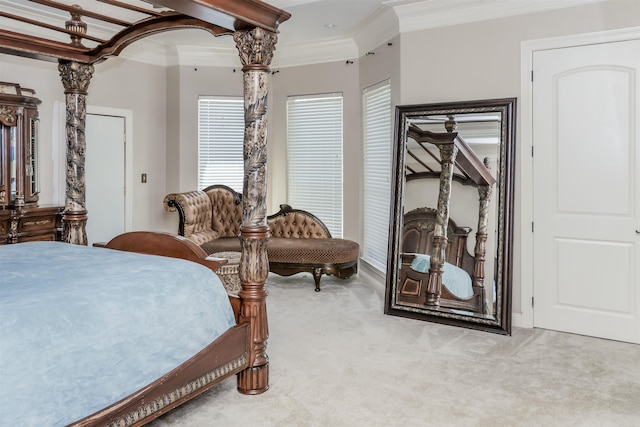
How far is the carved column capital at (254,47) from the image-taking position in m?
2.80

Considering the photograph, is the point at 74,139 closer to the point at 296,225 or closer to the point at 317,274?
the point at 317,274

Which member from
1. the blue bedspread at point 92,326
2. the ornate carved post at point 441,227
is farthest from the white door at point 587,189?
the blue bedspread at point 92,326

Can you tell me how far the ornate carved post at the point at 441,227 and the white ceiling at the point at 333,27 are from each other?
3.87 feet

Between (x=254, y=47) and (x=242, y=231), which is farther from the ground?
(x=254, y=47)

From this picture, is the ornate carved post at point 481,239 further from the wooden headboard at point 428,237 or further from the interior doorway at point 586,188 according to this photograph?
the interior doorway at point 586,188

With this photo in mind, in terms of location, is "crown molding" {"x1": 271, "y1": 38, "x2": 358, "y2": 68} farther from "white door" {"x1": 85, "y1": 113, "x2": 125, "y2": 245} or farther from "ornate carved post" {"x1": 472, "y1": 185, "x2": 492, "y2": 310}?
"ornate carved post" {"x1": 472, "y1": 185, "x2": 492, "y2": 310}

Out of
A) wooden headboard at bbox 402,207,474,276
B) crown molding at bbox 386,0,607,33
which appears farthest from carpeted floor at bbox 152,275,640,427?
crown molding at bbox 386,0,607,33

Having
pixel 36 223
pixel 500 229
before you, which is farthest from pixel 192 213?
pixel 500 229

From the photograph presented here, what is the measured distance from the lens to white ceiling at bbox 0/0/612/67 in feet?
14.2

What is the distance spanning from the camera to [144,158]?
6.33 m

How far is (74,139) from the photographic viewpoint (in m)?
3.79

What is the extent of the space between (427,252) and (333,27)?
108 inches

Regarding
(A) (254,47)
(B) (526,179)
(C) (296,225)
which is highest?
(A) (254,47)

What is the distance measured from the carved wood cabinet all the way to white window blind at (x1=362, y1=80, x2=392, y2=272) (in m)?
3.25
